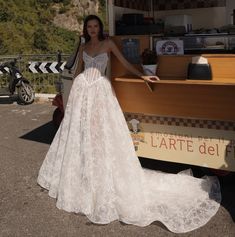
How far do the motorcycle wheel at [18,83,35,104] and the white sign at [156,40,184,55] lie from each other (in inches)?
235

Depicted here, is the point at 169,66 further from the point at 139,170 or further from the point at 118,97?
the point at 139,170

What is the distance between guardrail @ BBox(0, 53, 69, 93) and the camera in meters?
10.9

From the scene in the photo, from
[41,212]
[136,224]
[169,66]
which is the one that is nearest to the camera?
[136,224]

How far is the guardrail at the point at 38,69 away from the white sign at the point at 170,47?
5649mm

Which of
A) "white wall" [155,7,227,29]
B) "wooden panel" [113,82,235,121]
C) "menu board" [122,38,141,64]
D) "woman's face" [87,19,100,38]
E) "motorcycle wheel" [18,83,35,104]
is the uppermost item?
"white wall" [155,7,227,29]

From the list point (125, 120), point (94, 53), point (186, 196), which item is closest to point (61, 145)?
point (125, 120)

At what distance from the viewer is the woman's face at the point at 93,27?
4.58m

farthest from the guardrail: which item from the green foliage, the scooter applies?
the green foliage

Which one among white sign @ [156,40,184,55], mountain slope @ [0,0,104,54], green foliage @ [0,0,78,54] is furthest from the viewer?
mountain slope @ [0,0,104,54]

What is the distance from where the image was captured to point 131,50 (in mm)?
5020

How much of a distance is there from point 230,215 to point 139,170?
3.56 ft

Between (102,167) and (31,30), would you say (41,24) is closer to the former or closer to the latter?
(31,30)

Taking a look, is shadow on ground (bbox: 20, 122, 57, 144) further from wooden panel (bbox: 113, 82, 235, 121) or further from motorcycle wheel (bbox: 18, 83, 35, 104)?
wooden panel (bbox: 113, 82, 235, 121)

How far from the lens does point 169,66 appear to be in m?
4.77
